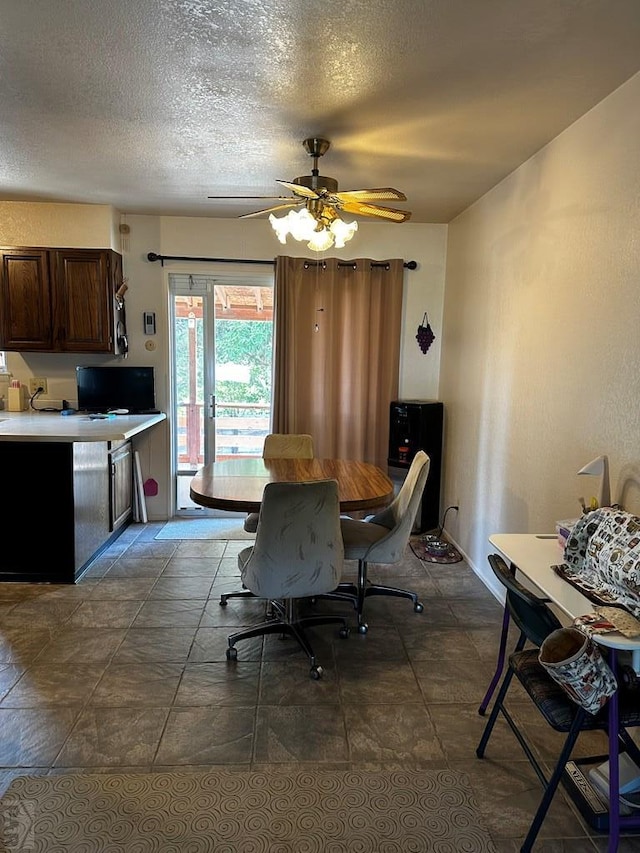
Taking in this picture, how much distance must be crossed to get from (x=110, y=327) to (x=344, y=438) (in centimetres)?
213

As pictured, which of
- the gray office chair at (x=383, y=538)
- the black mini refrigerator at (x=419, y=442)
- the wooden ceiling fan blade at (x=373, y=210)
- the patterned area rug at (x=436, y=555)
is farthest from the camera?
the black mini refrigerator at (x=419, y=442)

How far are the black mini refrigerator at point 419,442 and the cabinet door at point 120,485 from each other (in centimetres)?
219

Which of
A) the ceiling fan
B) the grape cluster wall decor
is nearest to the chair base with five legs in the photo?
the ceiling fan

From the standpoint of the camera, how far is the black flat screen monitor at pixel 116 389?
4438 millimetres

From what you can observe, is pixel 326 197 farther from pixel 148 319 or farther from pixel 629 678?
pixel 148 319

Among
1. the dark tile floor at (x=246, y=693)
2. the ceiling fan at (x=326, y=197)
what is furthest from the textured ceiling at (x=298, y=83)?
the dark tile floor at (x=246, y=693)

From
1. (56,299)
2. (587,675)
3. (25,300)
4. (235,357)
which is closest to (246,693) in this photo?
(587,675)

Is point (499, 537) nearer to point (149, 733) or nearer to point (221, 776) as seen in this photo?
point (221, 776)

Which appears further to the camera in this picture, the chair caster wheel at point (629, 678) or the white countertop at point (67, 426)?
the white countertop at point (67, 426)

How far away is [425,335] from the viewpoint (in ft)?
15.3

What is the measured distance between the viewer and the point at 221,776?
1.89m

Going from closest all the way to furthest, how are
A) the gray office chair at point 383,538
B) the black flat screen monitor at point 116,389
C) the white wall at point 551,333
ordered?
the white wall at point 551,333 < the gray office chair at point 383,538 < the black flat screen monitor at point 116,389

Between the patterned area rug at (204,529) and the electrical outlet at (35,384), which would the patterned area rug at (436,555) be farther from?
the electrical outlet at (35,384)

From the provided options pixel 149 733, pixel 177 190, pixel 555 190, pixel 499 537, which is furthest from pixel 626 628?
pixel 177 190
